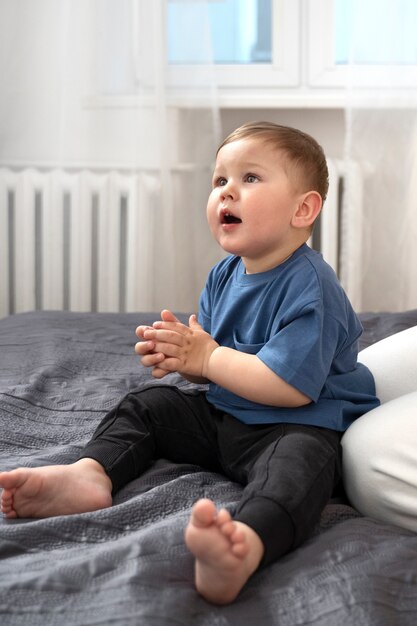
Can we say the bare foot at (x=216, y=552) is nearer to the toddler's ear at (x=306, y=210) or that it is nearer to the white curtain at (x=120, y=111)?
the toddler's ear at (x=306, y=210)

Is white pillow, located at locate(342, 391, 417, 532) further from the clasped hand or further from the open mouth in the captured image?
the open mouth

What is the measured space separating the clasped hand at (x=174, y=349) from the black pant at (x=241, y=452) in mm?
74

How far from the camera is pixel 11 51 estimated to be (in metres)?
2.60

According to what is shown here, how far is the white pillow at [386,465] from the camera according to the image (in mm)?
1091

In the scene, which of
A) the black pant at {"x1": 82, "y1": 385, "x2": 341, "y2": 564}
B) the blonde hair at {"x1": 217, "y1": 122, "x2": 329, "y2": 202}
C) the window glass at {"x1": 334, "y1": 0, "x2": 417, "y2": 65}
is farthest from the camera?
the window glass at {"x1": 334, "y1": 0, "x2": 417, "y2": 65}

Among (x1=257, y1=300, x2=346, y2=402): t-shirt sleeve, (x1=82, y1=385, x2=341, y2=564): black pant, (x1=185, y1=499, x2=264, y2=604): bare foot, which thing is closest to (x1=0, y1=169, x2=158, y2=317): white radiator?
(x1=82, y1=385, x2=341, y2=564): black pant

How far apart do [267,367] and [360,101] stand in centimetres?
149

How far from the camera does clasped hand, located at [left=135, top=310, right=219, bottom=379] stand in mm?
1224

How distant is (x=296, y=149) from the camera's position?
128cm

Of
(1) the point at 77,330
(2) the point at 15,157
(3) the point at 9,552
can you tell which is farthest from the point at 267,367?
(2) the point at 15,157

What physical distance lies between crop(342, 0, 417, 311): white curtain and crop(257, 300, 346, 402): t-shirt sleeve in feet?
4.51

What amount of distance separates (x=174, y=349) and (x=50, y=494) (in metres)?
Answer: 0.25

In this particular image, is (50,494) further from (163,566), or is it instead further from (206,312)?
(206,312)

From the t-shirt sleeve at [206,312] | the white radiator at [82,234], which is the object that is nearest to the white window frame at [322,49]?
the white radiator at [82,234]
